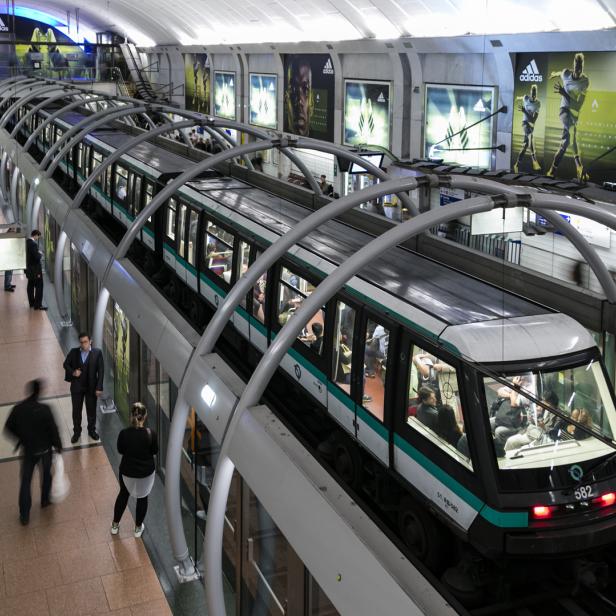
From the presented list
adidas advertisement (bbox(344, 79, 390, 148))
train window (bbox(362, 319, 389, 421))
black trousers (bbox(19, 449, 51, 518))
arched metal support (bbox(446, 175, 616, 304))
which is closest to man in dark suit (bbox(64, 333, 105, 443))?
black trousers (bbox(19, 449, 51, 518))

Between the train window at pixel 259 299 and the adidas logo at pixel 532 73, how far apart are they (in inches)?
560

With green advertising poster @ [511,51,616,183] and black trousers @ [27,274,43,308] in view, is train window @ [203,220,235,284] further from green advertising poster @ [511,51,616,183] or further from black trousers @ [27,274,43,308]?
green advertising poster @ [511,51,616,183]

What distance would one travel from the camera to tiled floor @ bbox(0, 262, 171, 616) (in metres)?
8.59

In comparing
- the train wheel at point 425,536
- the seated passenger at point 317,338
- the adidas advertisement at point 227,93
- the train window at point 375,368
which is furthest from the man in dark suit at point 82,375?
the adidas advertisement at point 227,93

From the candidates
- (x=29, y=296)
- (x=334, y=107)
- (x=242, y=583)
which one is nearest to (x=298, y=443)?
(x=242, y=583)

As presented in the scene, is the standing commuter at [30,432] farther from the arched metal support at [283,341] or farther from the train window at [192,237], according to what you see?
the train window at [192,237]

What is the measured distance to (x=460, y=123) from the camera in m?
26.3

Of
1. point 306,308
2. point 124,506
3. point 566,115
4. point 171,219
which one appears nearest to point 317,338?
point 306,308

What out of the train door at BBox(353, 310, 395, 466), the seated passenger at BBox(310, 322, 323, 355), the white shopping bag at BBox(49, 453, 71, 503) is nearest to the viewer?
the train door at BBox(353, 310, 395, 466)

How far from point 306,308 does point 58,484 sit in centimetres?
538

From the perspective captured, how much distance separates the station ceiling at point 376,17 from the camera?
Answer: 21.3 m

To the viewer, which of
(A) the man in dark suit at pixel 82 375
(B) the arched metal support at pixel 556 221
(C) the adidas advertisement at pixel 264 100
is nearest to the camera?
(B) the arched metal support at pixel 556 221

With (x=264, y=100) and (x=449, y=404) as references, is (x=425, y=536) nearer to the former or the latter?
(x=449, y=404)

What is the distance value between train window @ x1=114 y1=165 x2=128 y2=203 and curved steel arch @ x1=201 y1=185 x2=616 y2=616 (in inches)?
440
